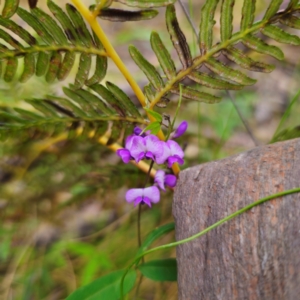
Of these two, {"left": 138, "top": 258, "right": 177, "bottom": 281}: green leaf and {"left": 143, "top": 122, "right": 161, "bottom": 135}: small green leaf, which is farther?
{"left": 138, "top": 258, "right": 177, "bottom": 281}: green leaf

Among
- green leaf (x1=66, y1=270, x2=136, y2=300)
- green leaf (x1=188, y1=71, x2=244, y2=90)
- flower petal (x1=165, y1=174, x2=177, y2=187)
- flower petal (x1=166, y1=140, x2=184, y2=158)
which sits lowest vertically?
green leaf (x1=66, y1=270, x2=136, y2=300)

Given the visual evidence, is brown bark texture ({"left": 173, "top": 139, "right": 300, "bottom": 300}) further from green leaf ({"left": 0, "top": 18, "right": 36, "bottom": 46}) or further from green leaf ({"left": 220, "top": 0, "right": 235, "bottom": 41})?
green leaf ({"left": 0, "top": 18, "right": 36, "bottom": 46})

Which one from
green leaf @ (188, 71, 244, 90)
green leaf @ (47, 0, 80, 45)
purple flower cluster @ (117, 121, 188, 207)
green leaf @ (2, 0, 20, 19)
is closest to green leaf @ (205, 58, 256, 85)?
green leaf @ (188, 71, 244, 90)

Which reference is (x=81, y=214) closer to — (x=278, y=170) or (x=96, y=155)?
(x=96, y=155)

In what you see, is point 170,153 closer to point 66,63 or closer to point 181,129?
point 181,129

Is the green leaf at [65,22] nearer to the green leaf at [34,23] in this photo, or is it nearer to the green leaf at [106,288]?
the green leaf at [34,23]

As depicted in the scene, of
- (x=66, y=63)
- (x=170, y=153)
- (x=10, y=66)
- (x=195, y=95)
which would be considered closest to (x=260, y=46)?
(x=195, y=95)

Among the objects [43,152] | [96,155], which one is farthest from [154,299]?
[43,152]
